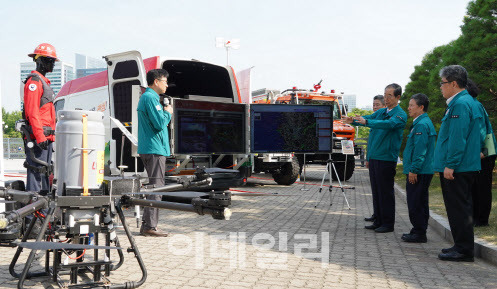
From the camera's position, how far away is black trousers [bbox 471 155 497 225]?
6.82 metres

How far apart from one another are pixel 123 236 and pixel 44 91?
6.29 feet

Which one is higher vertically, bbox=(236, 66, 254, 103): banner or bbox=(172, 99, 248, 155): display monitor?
bbox=(236, 66, 254, 103): banner

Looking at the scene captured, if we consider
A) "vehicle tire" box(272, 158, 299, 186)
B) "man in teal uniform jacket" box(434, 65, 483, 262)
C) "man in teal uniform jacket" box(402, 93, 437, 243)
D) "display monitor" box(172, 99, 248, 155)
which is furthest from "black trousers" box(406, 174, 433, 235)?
"vehicle tire" box(272, 158, 299, 186)

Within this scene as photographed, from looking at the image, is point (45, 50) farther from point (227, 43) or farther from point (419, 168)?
point (227, 43)

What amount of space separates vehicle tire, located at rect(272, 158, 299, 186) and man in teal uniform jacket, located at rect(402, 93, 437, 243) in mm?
7831

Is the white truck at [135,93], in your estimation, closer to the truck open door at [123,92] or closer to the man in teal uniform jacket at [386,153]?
the truck open door at [123,92]

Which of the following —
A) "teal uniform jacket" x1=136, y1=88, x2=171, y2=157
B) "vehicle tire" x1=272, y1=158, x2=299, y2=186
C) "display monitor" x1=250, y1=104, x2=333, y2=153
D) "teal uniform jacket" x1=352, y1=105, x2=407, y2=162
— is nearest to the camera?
"teal uniform jacket" x1=136, y1=88, x2=171, y2=157

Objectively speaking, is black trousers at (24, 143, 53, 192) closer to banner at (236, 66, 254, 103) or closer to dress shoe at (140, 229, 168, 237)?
dress shoe at (140, 229, 168, 237)

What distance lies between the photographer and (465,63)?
13188 mm

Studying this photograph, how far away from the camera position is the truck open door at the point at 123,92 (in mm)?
8641

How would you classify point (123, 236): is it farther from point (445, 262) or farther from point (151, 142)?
point (445, 262)

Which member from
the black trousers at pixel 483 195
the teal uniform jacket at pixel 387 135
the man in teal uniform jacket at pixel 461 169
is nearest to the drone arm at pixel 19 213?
the man in teal uniform jacket at pixel 461 169

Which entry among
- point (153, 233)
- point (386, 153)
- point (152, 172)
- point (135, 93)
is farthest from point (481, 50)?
point (153, 233)

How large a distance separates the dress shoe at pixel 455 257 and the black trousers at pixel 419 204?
1.06 metres
